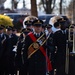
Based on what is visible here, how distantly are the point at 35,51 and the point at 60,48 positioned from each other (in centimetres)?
142

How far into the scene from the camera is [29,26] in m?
9.77

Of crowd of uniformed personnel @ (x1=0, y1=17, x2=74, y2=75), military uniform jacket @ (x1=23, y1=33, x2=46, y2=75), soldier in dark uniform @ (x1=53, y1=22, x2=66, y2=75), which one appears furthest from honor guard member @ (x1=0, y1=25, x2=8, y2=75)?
soldier in dark uniform @ (x1=53, y1=22, x2=66, y2=75)

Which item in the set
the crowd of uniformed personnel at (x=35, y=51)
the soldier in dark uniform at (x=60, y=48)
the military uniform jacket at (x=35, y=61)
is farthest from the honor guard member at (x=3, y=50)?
the soldier in dark uniform at (x=60, y=48)

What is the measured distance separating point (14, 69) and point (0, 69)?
643mm

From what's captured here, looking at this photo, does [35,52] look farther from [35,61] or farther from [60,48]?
[60,48]

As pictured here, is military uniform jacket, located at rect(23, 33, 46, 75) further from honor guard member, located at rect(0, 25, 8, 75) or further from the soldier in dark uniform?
the soldier in dark uniform

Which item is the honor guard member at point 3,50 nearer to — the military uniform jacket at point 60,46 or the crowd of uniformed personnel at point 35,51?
the crowd of uniformed personnel at point 35,51

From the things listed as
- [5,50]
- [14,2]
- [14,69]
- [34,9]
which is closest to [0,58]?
[5,50]

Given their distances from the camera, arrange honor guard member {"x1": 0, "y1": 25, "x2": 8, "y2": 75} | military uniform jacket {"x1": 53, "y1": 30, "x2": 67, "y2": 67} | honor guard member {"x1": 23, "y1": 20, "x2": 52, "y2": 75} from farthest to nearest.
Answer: military uniform jacket {"x1": 53, "y1": 30, "x2": 67, "y2": 67} → honor guard member {"x1": 0, "y1": 25, "x2": 8, "y2": 75} → honor guard member {"x1": 23, "y1": 20, "x2": 52, "y2": 75}

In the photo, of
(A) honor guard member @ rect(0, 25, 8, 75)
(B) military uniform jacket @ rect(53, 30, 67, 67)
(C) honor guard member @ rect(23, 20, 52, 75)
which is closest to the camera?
(C) honor guard member @ rect(23, 20, 52, 75)

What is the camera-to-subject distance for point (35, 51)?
784 centimetres

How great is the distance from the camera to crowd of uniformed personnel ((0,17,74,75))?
782 cm

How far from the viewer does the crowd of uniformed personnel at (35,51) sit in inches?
308

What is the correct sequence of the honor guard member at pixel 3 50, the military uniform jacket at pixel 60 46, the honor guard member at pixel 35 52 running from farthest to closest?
1. the military uniform jacket at pixel 60 46
2. the honor guard member at pixel 3 50
3. the honor guard member at pixel 35 52
